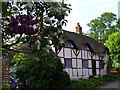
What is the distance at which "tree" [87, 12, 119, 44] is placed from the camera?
3030 centimetres

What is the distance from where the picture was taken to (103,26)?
3062cm

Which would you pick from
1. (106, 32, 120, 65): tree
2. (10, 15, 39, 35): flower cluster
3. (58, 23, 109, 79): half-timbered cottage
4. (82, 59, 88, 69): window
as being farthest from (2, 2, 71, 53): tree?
(106, 32, 120, 65): tree

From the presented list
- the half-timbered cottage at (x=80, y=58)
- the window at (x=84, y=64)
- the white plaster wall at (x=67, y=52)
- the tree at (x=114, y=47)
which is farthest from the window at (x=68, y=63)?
the tree at (x=114, y=47)

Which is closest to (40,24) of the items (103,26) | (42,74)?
(42,74)

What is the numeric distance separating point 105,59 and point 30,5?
76.5 feet

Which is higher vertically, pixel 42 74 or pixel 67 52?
pixel 67 52

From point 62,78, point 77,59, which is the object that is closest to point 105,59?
point 77,59

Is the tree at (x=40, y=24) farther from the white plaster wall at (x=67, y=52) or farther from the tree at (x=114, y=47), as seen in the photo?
the tree at (x=114, y=47)

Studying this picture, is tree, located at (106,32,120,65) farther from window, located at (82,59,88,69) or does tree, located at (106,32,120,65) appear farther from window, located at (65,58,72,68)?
window, located at (65,58,72,68)

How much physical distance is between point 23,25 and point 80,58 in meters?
17.2

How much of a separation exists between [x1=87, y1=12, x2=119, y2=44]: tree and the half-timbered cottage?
7703 mm

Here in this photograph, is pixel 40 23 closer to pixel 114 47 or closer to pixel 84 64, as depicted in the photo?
pixel 84 64

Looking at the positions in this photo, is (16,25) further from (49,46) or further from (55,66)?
(55,66)

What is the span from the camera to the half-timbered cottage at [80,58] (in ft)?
55.6
